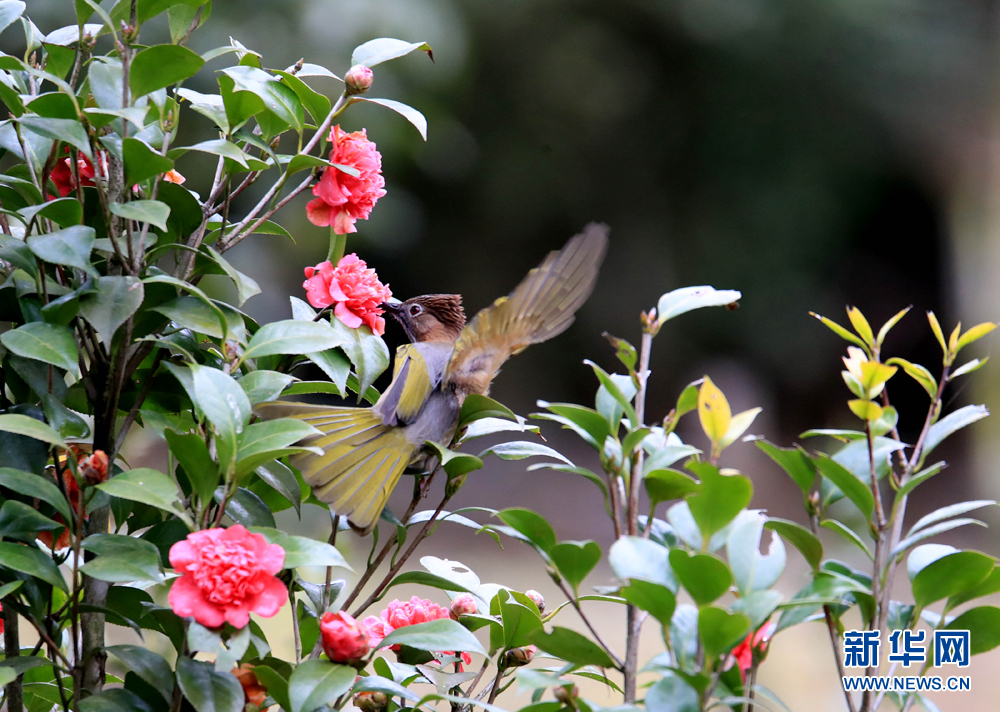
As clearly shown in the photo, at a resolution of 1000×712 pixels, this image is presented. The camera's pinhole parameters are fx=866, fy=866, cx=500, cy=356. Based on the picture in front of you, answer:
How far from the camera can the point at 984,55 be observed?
4496 mm

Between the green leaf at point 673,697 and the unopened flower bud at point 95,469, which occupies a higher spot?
the unopened flower bud at point 95,469

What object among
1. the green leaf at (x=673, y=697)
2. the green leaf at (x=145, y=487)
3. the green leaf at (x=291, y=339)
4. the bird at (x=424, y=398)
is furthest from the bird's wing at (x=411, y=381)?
the green leaf at (x=673, y=697)

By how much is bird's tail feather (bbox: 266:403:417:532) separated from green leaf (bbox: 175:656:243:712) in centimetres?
14

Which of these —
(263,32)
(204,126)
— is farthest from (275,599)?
(263,32)

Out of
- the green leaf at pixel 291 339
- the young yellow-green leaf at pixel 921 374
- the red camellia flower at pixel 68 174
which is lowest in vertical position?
the young yellow-green leaf at pixel 921 374

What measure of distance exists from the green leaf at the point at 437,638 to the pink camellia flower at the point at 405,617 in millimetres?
113

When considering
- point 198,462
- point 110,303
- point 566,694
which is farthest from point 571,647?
point 110,303

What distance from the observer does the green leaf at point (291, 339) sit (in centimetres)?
59

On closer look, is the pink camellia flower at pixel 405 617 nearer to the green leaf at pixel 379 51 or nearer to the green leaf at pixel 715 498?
the green leaf at pixel 715 498

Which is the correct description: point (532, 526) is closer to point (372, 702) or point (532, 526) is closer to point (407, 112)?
point (372, 702)

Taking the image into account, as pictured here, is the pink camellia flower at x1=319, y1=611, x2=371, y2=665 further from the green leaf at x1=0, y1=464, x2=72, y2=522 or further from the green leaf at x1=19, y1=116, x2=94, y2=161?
the green leaf at x1=19, y1=116, x2=94, y2=161

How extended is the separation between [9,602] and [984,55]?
16.8 feet

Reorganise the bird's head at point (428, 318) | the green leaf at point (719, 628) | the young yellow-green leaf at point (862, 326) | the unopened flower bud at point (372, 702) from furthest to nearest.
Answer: the bird's head at point (428, 318)
the unopened flower bud at point (372, 702)
the young yellow-green leaf at point (862, 326)
the green leaf at point (719, 628)

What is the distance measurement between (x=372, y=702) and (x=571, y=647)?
0.69ft
